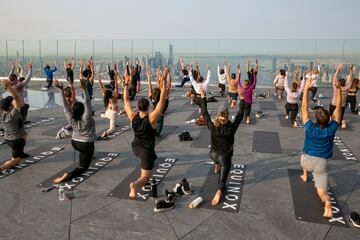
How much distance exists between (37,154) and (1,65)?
74.2ft

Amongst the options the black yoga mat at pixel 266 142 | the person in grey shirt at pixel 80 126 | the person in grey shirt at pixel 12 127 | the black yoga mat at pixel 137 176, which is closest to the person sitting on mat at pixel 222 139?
the black yoga mat at pixel 137 176

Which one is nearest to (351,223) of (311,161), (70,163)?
(311,161)

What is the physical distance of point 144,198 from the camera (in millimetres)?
5242

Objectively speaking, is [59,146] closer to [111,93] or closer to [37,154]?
[37,154]

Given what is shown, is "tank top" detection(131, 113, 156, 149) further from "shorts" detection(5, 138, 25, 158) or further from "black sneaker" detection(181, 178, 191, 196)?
"shorts" detection(5, 138, 25, 158)

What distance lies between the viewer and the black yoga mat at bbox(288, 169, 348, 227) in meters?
4.59

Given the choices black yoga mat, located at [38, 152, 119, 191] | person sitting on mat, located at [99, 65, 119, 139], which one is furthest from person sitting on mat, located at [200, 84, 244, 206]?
person sitting on mat, located at [99, 65, 119, 139]

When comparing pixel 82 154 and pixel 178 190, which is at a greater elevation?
pixel 82 154

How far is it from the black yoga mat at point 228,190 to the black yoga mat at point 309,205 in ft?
3.12

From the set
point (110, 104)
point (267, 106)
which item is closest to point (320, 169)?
point (110, 104)

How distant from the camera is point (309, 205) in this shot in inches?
198

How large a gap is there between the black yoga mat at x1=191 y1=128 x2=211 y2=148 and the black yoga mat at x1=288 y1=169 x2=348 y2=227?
2.87 m

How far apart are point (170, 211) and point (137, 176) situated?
63.3 inches

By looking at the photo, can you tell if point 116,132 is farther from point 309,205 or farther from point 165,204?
point 309,205
